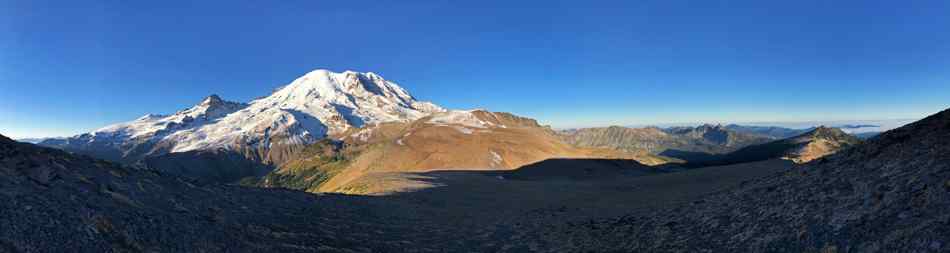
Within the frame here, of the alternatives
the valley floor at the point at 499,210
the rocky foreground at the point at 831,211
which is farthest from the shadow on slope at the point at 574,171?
the rocky foreground at the point at 831,211

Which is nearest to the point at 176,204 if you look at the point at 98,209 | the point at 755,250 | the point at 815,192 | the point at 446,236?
the point at 98,209

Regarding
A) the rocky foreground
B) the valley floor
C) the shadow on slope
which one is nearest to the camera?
the rocky foreground

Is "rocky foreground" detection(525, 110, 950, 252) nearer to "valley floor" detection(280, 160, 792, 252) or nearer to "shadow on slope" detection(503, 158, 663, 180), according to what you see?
"valley floor" detection(280, 160, 792, 252)

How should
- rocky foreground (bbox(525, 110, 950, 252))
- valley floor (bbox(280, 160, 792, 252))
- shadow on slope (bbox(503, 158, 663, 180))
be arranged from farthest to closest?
shadow on slope (bbox(503, 158, 663, 180)) < valley floor (bbox(280, 160, 792, 252)) < rocky foreground (bbox(525, 110, 950, 252))

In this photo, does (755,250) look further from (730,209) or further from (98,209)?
(98,209)

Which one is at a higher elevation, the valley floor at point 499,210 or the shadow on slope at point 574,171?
the valley floor at point 499,210

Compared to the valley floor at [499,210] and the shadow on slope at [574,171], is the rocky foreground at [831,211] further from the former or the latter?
the shadow on slope at [574,171]

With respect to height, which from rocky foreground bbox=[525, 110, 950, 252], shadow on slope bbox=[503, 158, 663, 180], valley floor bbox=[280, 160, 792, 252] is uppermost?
rocky foreground bbox=[525, 110, 950, 252]

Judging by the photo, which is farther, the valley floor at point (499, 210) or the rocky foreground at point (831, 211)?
the valley floor at point (499, 210)

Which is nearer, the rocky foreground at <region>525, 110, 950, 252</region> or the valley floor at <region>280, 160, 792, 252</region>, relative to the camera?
the rocky foreground at <region>525, 110, 950, 252</region>

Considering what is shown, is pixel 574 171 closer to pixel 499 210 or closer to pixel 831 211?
pixel 499 210

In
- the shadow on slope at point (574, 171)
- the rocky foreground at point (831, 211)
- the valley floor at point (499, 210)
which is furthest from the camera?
the shadow on slope at point (574, 171)

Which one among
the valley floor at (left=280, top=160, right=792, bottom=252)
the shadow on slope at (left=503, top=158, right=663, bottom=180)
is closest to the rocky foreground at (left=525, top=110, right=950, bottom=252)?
the valley floor at (left=280, top=160, right=792, bottom=252)

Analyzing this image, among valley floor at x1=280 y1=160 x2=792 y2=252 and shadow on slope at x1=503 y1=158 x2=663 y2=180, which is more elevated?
valley floor at x1=280 y1=160 x2=792 y2=252
